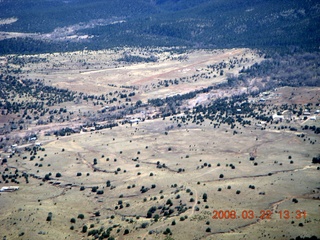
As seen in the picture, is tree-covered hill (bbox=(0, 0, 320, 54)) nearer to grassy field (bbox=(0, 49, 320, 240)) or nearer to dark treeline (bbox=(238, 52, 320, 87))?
dark treeline (bbox=(238, 52, 320, 87))

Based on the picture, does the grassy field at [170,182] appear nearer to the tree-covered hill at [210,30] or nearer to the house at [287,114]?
the house at [287,114]

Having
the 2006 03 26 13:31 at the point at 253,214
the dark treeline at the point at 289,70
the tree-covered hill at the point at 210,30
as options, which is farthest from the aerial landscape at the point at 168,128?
the tree-covered hill at the point at 210,30

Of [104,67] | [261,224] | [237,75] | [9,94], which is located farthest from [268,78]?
[261,224]

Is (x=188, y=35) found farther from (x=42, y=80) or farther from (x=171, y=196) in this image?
(x=171, y=196)

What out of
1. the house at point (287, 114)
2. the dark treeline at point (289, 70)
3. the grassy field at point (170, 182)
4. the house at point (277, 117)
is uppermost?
the grassy field at point (170, 182)

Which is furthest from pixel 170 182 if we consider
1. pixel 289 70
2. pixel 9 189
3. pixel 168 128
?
pixel 289 70

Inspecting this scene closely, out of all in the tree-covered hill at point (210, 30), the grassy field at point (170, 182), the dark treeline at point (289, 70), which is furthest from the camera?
the tree-covered hill at point (210, 30)

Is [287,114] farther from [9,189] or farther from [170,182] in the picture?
[9,189]
